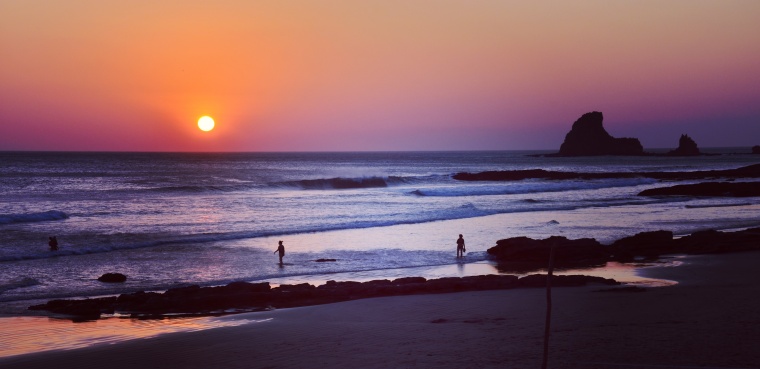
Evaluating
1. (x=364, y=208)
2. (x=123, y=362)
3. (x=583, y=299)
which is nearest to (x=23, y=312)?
(x=123, y=362)

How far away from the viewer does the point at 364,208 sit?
145 feet

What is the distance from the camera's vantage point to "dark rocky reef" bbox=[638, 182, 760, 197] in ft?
165

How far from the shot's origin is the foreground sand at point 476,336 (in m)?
10.0

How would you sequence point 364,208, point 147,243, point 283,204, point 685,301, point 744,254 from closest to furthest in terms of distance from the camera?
point 685,301, point 744,254, point 147,243, point 364,208, point 283,204

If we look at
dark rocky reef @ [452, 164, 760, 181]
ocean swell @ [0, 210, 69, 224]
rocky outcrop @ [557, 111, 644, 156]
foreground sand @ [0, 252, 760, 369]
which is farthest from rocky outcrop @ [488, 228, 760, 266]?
rocky outcrop @ [557, 111, 644, 156]

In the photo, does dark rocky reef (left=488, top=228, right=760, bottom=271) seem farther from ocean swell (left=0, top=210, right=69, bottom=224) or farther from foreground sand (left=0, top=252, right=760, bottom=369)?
ocean swell (left=0, top=210, right=69, bottom=224)

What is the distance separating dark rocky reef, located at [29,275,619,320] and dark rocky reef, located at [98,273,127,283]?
3626 millimetres

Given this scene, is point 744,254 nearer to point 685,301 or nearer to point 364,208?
point 685,301

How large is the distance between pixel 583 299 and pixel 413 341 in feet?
17.0

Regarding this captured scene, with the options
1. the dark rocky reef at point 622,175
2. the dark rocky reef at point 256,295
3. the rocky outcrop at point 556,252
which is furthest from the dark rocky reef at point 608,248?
the dark rocky reef at point 622,175

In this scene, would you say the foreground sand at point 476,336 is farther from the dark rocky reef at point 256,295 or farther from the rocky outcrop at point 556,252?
the rocky outcrop at point 556,252

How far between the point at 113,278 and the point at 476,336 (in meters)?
12.1

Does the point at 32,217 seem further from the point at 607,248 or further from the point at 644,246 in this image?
the point at 644,246

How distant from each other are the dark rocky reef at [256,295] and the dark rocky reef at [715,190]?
39311mm
